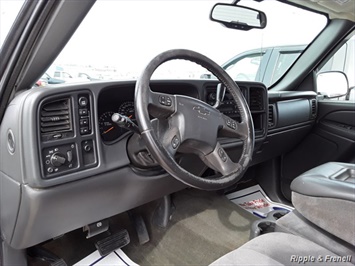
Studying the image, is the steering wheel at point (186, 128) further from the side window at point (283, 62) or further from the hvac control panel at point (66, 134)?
the side window at point (283, 62)

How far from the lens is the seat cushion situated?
0.97 meters

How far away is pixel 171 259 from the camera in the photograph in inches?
62.6

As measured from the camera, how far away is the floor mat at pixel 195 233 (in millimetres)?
1601

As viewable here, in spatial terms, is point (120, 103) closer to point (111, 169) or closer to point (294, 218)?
point (111, 169)

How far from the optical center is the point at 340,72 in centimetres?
225

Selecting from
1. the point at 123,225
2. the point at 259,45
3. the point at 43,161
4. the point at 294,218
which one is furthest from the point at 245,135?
the point at 259,45

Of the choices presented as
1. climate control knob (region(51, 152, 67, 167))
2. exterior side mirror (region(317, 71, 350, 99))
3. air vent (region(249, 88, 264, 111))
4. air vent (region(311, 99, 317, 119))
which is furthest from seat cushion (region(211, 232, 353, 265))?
exterior side mirror (region(317, 71, 350, 99))

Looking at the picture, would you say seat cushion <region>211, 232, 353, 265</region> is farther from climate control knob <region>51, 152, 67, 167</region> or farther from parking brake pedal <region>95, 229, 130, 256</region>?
parking brake pedal <region>95, 229, 130, 256</region>

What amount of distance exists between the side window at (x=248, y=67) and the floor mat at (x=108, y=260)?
1363 millimetres

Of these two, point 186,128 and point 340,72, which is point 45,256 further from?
point 340,72

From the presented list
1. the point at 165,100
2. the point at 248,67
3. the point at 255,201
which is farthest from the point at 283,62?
the point at 165,100

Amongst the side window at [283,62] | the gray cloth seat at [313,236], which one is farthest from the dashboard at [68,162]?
the side window at [283,62]

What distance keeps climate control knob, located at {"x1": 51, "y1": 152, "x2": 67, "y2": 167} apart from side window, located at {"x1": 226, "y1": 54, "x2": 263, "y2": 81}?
1.45 metres

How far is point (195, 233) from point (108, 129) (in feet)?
2.95
